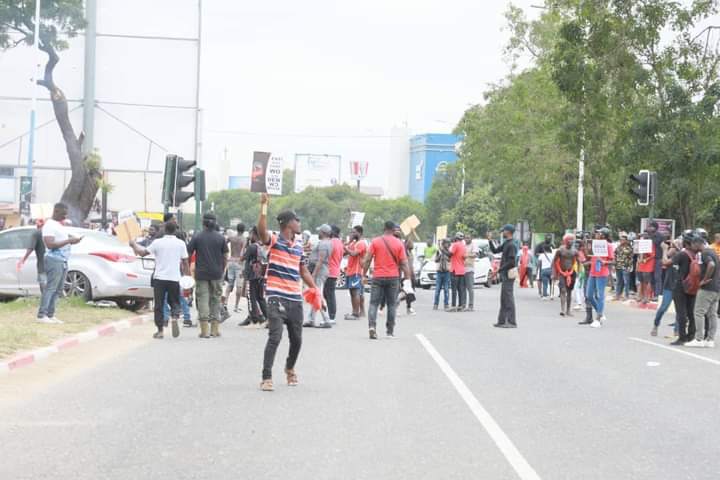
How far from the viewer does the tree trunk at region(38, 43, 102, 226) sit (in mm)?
34219

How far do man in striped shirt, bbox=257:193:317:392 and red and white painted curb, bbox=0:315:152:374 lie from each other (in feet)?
10.6

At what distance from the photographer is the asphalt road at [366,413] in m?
7.35

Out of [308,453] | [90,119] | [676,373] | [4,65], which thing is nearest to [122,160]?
[90,119]

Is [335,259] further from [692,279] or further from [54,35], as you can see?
[54,35]

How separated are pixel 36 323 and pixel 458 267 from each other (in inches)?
415

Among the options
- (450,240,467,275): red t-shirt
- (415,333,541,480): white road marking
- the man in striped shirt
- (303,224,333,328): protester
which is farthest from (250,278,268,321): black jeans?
the man in striped shirt

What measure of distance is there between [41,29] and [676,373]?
29884mm

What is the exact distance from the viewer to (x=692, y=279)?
16750mm

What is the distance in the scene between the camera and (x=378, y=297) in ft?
55.7

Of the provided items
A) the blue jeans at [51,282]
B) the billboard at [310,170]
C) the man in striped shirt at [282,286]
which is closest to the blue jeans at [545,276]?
the blue jeans at [51,282]

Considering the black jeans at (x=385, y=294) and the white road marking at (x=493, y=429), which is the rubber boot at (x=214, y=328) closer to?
the black jeans at (x=385, y=294)

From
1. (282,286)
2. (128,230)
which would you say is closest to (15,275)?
(128,230)

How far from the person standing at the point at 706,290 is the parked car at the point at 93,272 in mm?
9571

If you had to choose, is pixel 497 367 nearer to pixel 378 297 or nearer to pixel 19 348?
pixel 378 297
